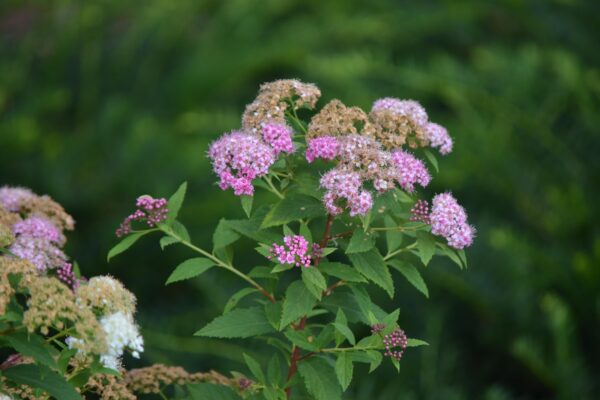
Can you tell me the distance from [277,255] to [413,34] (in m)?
4.88

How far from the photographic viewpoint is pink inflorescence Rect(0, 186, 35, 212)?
1803mm

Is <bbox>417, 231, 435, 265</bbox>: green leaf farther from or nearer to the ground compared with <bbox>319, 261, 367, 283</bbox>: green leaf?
farther from the ground

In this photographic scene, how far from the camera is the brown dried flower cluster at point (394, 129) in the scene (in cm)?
162

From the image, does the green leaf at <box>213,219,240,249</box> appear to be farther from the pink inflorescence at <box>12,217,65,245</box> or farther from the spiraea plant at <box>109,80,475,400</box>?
the pink inflorescence at <box>12,217,65,245</box>

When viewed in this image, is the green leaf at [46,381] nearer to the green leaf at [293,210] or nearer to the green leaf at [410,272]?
the green leaf at [293,210]

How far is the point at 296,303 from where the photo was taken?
1.55m

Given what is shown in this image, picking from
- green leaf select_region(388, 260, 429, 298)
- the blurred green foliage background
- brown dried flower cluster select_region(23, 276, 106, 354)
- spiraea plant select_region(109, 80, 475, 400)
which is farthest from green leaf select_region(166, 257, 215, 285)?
the blurred green foliage background

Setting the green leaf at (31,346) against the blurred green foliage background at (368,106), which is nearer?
the green leaf at (31,346)

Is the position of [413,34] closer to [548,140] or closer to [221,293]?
[548,140]

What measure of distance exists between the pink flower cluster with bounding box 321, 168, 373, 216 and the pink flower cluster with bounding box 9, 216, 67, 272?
52 centimetres

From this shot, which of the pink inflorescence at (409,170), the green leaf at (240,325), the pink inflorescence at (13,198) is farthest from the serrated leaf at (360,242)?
the pink inflorescence at (13,198)

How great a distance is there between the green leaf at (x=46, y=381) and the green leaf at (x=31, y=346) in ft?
0.11

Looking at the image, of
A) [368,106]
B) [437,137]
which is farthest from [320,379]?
[368,106]

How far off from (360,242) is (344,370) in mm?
221
